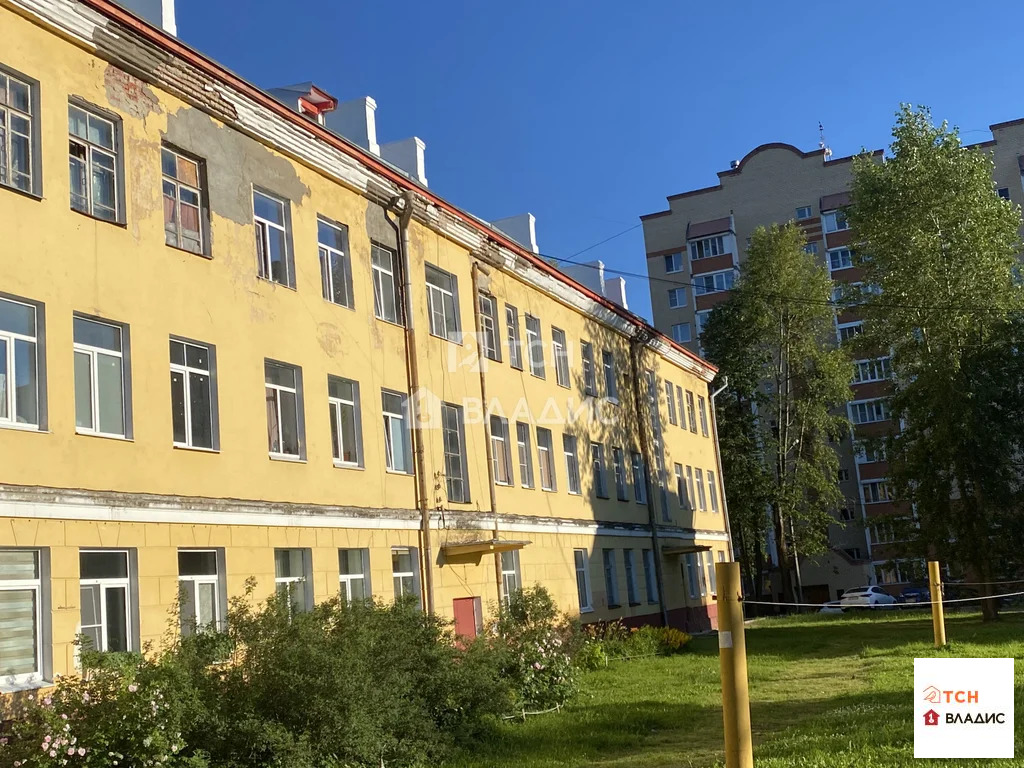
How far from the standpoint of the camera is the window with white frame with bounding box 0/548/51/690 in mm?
11188

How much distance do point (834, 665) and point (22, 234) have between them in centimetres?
1688

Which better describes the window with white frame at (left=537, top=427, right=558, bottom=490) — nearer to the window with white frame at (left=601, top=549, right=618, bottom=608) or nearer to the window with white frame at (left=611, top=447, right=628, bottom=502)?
the window with white frame at (left=601, top=549, right=618, bottom=608)

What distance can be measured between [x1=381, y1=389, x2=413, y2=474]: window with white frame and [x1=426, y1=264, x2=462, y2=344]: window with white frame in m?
2.02

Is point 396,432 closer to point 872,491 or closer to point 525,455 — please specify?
point 525,455

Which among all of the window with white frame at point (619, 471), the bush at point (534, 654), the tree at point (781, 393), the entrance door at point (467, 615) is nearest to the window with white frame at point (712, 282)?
the tree at point (781, 393)

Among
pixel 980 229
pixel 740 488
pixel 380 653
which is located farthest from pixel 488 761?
pixel 740 488

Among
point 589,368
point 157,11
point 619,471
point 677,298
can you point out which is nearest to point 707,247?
point 677,298

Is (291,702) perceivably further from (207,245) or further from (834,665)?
(834,665)

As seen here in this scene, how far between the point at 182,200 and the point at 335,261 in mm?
3894

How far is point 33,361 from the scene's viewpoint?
39.7ft

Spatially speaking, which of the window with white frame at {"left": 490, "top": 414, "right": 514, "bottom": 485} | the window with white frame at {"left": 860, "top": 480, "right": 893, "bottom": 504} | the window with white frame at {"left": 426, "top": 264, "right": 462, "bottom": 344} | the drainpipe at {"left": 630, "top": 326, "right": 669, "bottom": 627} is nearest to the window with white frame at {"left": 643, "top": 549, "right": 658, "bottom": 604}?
the drainpipe at {"left": 630, "top": 326, "right": 669, "bottom": 627}

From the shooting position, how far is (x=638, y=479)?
32.8 m

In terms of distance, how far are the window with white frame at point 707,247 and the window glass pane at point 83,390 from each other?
2272 inches

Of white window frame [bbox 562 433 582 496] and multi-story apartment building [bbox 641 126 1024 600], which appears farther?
→ multi-story apartment building [bbox 641 126 1024 600]
